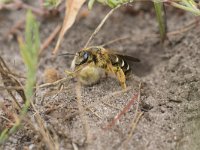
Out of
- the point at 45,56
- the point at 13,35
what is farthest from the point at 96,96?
the point at 13,35

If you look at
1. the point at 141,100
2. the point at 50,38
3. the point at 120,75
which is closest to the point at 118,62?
the point at 120,75

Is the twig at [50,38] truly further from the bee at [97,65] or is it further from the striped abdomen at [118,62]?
the striped abdomen at [118,62]

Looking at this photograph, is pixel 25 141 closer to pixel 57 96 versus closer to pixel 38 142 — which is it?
pixel 38 142

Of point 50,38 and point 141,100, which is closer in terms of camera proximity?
point 141,100

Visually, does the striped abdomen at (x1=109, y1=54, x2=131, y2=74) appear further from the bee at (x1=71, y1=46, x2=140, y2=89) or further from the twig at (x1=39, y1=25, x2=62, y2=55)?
the twig at (x1=39, y1=25, x2=62, y2=55)

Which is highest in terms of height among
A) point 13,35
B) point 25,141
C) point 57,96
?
point 13,35

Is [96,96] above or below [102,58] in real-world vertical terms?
below

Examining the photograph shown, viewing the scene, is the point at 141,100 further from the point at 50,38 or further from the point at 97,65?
the point at 50,38
